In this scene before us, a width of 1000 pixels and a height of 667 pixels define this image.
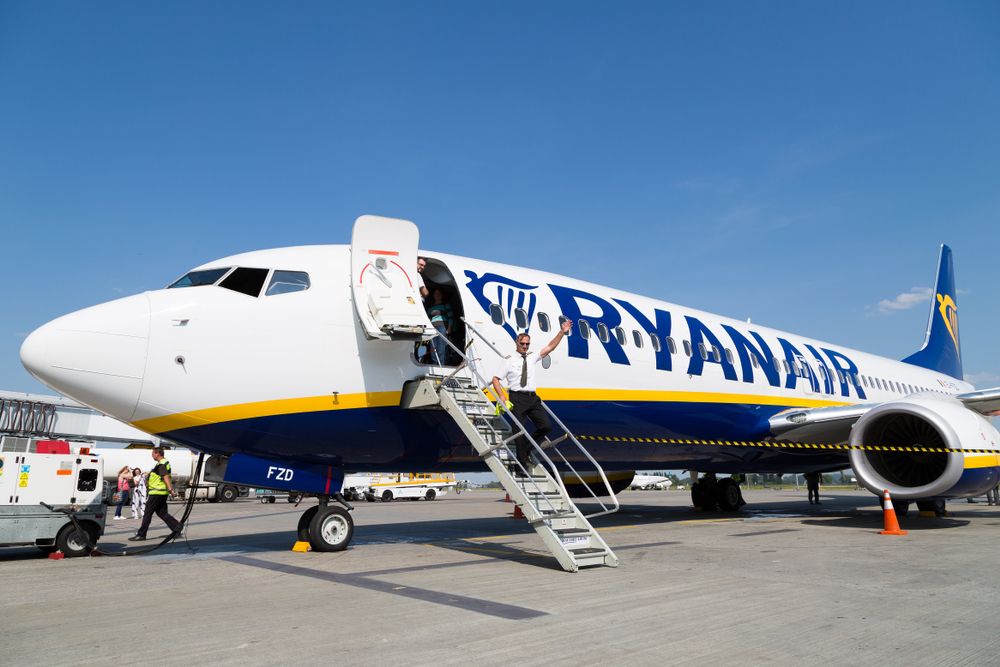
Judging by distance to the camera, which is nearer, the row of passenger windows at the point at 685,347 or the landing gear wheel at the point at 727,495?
the row of passenger windows at the point at 685,347

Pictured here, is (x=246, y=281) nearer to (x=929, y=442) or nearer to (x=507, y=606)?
(x=507, y=606)

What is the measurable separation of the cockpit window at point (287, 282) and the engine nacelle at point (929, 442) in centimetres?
1028

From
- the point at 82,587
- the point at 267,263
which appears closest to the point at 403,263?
the point at 267,263

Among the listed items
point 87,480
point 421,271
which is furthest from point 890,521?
point 87,480

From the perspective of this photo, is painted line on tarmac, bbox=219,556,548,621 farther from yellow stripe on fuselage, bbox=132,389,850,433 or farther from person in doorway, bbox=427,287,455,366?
person in doorway, bbox=427,287,455,366

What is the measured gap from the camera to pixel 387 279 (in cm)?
893

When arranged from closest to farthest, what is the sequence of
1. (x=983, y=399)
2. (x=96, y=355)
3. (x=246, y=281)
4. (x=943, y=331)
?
(x=96, y=355), (x=246, y=281), (x=983, y=399), (x=943, y=331)

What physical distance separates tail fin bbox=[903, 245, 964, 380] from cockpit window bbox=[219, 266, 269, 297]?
25560 millimetres

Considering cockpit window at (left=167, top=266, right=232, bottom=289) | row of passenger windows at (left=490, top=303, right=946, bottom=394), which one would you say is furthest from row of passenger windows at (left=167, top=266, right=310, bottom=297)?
row of passenger windows at (left=490, top=303, right=946, bottom=394)

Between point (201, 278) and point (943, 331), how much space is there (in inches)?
1108

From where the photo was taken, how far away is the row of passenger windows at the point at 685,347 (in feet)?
33.7

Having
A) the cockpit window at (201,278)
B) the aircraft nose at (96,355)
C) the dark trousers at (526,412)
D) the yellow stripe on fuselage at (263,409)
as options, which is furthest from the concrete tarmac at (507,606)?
the cockpit window at (201,278)

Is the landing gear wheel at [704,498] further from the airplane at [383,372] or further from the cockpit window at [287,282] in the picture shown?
the cockpit window at [287,282]

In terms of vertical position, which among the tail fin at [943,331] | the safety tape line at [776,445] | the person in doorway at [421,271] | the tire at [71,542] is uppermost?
the tail fin at [943,331]
